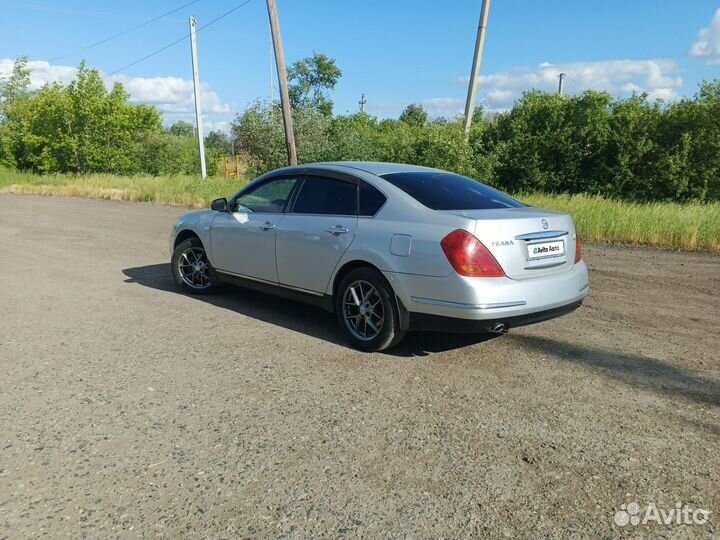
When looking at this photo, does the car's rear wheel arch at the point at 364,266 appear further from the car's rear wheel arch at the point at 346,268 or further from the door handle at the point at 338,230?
the door handle at the point at 338,230

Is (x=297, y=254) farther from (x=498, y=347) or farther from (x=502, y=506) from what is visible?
(x=502, y=506)

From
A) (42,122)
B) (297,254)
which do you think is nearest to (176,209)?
(297,254)

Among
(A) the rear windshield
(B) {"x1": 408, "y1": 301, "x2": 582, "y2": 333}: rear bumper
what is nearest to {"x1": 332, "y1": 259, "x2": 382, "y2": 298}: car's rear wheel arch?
(B) {"x1": 408, "y1": 301, "x2": 582, "y2": 333}: rear bumper

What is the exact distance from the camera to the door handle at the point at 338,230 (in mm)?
5120

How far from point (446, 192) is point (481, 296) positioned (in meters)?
1.23

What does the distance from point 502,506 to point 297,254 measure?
3.32m

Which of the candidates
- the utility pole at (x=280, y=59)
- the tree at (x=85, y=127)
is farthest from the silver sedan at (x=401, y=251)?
the tree at (x=85, y=127)

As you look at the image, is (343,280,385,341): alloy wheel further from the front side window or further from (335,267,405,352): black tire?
the front side window

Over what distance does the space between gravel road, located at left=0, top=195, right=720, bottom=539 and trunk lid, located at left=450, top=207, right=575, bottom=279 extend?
2.60 feet

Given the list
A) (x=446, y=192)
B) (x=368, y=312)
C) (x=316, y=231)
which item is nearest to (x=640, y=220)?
(x=446, y=192)

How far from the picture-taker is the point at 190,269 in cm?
708

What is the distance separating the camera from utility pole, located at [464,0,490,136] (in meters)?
18.8

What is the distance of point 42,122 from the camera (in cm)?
4166

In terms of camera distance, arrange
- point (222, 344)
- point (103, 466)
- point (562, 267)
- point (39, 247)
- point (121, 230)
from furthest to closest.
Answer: point (121, 230)
point (39, 247)
point (222, 344)
point (562, 267)
point (103, 466)
